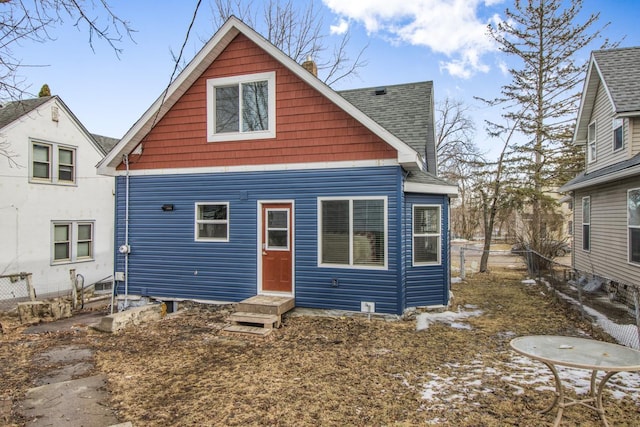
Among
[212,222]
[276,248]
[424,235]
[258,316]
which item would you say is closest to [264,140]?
[212,222]

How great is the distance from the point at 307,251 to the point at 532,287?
8065 mm

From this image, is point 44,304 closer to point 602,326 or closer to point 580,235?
point 602,326

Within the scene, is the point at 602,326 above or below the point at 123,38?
below

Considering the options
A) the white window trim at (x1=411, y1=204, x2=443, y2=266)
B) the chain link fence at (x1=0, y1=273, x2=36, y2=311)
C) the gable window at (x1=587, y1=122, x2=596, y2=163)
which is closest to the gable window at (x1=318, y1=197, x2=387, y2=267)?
the white window trim at (x1=411, y1=204, x2=443, y2=266)

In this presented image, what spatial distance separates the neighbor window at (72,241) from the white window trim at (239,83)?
866 cm

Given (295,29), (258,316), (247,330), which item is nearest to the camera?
(247,330)

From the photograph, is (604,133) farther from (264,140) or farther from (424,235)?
(264,140)

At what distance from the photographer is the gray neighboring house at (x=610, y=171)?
29.9 ft

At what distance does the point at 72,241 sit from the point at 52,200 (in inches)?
65.9

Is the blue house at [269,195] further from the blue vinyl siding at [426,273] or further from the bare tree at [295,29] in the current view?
the bare tree at [295,29]

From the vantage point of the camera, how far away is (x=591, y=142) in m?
12.9

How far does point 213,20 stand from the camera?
1938cm

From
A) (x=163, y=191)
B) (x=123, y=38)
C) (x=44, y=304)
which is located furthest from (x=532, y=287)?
(x=44, y=304)

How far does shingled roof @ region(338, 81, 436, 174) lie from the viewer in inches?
381
